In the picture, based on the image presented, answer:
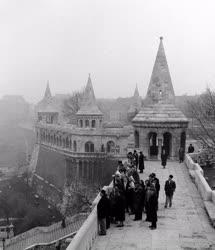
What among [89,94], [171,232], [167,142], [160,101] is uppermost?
[89,94]

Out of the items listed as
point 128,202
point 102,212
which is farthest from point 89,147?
point 102,212

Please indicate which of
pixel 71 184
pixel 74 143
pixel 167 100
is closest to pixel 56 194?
pixel 71 184

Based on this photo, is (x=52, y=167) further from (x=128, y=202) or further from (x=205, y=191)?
(x=128, y=202)

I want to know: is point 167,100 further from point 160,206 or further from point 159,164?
point 160,206

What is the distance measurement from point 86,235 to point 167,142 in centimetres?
1192

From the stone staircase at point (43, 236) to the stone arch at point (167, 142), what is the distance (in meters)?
7.99

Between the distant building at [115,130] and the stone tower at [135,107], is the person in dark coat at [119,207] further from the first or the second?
the stone tower at [135,107]

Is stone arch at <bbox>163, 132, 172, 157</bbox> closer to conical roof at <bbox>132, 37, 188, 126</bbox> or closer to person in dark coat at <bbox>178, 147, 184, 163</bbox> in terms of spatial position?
person in dark coat at <bbox>178, 147, 184, 163</bbox>

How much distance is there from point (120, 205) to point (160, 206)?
7.34ft

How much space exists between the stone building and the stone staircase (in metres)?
8.09

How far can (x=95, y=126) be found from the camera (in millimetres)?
50688

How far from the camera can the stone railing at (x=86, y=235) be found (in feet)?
23.5

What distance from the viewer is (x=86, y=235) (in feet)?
25.8

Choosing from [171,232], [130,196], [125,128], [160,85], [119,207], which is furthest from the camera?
[125,128]
